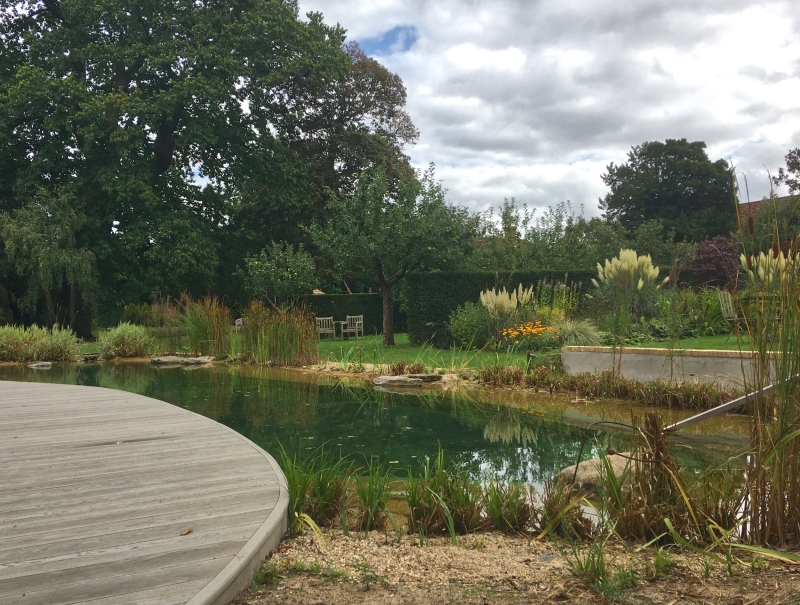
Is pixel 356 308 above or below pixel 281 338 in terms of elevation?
above

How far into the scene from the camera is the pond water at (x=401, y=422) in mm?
5523

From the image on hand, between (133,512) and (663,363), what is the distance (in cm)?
674

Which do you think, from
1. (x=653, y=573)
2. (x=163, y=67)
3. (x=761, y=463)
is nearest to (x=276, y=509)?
(x=653, y=573)

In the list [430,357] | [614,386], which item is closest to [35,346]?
[430,357]

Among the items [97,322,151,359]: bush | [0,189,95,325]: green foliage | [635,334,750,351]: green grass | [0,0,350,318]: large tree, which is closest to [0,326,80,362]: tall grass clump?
[97,322,151,359]: bush

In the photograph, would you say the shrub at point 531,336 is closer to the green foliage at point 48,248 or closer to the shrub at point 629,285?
the shrub at point 629,285

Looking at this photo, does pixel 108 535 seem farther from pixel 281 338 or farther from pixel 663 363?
pixel 281 338

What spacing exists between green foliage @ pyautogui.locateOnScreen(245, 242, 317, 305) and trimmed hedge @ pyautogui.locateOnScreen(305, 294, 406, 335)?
1667 millimetres

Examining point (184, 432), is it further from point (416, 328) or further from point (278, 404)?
point (416, 328)

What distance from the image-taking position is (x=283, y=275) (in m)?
19.9

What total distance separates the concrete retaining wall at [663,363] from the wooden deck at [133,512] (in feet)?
17.9

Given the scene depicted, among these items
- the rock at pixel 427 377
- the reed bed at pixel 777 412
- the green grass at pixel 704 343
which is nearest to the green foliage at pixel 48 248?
the rock at pixel 427 377

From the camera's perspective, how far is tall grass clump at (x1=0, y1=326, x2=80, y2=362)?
14586mm

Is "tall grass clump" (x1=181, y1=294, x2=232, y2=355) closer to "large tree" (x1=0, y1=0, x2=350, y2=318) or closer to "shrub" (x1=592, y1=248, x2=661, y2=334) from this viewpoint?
"large tree" (x1=0, y1=0, x2=350, y2=318)
